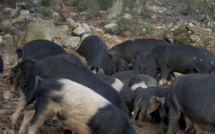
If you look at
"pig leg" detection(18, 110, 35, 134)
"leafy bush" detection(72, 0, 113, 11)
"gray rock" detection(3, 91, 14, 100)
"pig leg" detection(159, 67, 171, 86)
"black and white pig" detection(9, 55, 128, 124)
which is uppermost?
"black and white pig" detection(9, 55, 128, 124)

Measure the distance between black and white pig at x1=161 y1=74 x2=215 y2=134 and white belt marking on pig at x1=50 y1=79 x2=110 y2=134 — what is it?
1549 mm

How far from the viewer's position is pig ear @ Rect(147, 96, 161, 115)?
620cm

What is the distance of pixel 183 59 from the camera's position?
965cm

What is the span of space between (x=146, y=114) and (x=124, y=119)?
2882mm

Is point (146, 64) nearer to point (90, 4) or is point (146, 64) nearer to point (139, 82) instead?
point (139, 82)

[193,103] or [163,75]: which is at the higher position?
[193,103]

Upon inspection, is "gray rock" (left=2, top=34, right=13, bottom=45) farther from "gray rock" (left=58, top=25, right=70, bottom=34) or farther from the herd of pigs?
the herd of pigs

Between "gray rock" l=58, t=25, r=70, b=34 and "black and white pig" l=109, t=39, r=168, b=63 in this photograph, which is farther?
"gray rock" l=58, t=25, r=70, b=34

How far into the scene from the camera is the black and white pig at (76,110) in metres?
3.86

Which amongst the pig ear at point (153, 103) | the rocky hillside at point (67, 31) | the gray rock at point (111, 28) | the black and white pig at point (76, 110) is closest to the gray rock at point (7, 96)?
the black and white pig at point (76, 110)

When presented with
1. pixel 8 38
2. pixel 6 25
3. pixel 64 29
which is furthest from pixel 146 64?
pixel 6 25

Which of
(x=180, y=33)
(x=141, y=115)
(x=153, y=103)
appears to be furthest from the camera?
(x=180, y=33)

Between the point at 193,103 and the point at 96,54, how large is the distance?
15.5 ft

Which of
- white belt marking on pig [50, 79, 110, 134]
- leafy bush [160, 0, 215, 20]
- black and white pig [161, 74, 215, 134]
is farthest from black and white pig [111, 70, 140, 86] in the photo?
leafy bush [160, 0, 215, 20]
